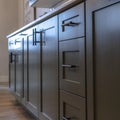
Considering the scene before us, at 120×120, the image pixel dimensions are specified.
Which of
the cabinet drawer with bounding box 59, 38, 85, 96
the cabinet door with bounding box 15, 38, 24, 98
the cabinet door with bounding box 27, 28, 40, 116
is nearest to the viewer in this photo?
the cabinet drawer with bounding box 59, 38, 85, 96

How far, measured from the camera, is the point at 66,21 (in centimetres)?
151

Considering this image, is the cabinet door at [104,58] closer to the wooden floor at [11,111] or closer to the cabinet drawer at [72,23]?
the cabinet drawer at [72,23]

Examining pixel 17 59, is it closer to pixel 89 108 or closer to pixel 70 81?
pixel 70 81

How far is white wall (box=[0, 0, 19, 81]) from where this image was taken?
A: 19.7 ft

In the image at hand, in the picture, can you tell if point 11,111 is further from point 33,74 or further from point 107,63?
point 107,63

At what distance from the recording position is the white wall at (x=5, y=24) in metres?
6.01

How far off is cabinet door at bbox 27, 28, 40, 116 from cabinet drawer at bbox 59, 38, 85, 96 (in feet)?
2.03

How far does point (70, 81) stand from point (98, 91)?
1.10ft

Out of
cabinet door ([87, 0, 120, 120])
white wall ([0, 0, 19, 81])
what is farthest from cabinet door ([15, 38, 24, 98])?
white wall ([0, 0, 19, 81])

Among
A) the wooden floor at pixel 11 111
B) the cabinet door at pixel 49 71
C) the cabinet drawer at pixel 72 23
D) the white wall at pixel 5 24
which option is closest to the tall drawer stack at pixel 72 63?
the cabinet drawer at pixel 72 23

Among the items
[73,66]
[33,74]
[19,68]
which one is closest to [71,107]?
[73,66]

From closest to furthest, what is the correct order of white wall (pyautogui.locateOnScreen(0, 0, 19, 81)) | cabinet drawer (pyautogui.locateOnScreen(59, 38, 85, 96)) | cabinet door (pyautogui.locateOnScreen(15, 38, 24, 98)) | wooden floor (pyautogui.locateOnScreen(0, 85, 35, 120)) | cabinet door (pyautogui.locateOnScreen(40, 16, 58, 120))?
cabinet drawer (pyautogui.locateOnScreen(59, 38, 85, 96)) → cabinet door (pyautogui.locateOnScreen(40, 16, 58, 120)) → wooden floor (pyautogui.locateOnScreen(0, 85, 35, 120)) → cabinet door (pyautogui.locateOnScreen(15, 38, 24, 98)) → white wall (pyautogui.locateOnScreen(0, 0, 19, 81))

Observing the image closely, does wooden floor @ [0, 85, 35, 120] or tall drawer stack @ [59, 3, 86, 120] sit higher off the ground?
tall drawer stack @ [59, 3, 86, 120]

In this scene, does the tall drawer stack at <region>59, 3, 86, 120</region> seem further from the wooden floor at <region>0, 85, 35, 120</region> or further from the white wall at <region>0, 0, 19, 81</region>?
the white wall at <region>0, 0, 19, 81</region>
